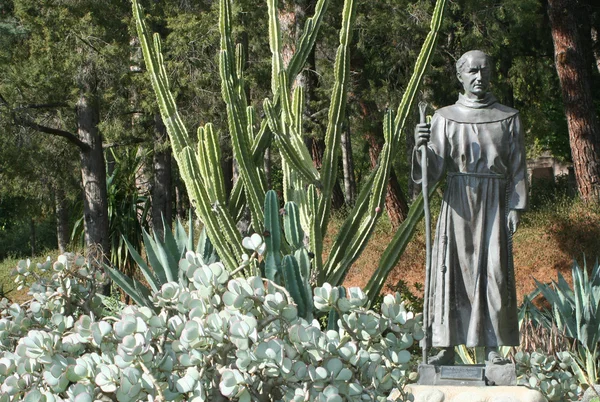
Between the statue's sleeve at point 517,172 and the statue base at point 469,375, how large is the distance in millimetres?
1027

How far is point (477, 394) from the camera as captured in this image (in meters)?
5.02

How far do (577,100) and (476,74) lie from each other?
10.1 metres

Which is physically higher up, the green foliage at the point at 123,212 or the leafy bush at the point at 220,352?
the leafy bush at the point at 220,352

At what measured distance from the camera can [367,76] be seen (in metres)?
17.3

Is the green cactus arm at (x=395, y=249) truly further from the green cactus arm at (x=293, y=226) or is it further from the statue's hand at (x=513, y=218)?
the statue's hand at (x=513, y=218)

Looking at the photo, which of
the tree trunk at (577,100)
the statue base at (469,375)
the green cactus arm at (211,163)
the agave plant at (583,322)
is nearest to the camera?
the statue base at (469,375)

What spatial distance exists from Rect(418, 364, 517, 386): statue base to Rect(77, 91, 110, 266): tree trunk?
9060mm

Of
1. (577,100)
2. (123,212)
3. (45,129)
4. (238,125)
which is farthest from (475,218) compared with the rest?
(123,212)

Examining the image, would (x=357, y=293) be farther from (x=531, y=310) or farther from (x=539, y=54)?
(x=539, y=54)

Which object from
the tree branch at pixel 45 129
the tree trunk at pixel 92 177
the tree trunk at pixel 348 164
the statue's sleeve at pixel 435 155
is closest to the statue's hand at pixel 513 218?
the statue's sleeve at pixel 435 155

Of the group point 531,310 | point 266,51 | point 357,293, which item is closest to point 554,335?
point 531,310

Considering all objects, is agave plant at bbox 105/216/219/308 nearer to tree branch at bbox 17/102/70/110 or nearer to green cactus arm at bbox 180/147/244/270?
green cactus arm at bbox 180/147/244/270

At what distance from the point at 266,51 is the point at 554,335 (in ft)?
34.1

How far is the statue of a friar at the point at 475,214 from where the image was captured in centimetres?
551
